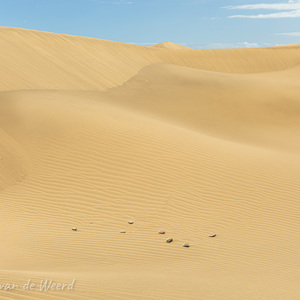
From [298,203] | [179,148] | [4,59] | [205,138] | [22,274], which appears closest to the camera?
[22,274]

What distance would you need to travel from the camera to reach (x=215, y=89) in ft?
67.0

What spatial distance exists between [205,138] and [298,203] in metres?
4.01

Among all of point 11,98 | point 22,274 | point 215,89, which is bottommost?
point 22,274

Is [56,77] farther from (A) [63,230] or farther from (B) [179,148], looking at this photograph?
(A) [63,230]

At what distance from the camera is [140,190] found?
30.1 feet

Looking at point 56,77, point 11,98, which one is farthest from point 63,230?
point 56,77

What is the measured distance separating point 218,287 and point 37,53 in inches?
656

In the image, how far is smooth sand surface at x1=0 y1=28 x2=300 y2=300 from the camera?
5.29m

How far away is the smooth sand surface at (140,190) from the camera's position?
208 inches

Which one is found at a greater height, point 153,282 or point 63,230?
point 63,230

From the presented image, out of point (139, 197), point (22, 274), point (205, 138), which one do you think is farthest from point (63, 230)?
point (205, 138)

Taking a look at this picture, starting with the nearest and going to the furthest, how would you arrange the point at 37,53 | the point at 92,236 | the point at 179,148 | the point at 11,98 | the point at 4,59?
the point at 92,236 < the point at 179,148 < the point at 11,98 < the point at 4,59 < the point at 37,53

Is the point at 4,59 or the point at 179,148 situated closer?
the point at 179,148

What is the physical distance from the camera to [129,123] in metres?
12.2
